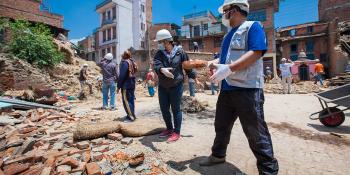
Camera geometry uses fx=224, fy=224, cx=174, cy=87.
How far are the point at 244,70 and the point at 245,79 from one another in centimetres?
10

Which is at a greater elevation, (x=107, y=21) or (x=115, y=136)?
(x=107, y=21)

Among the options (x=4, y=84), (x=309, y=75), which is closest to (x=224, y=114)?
(x=4, y=84)

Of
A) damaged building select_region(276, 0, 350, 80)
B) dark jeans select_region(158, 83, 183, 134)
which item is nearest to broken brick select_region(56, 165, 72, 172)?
dark jeans select_region(158, 83, 183, 134)

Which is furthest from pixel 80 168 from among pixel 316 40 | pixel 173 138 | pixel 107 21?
pixel 107 21

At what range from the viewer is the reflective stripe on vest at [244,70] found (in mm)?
2334

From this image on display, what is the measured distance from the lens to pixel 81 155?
3.35m

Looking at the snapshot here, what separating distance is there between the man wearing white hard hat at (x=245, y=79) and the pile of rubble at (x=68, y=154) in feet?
4.02

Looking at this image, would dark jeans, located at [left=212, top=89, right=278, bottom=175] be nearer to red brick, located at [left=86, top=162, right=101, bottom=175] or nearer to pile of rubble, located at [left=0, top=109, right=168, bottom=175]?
pile of rubble, located at [left=0, top=109, right=168, bottom=175]

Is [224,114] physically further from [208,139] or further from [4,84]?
[4,84]

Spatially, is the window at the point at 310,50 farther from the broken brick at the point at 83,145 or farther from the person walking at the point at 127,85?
the broken brick at the point at 83,145

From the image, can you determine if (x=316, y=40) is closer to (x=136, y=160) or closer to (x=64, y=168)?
(x=136, y=160)

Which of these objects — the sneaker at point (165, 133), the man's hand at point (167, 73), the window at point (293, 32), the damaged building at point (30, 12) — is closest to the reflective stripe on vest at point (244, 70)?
the man's hand at point (167, 73)

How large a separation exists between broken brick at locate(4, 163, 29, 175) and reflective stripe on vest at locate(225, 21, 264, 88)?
9.44 feet

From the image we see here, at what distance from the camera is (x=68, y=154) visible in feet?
A: 11.1
